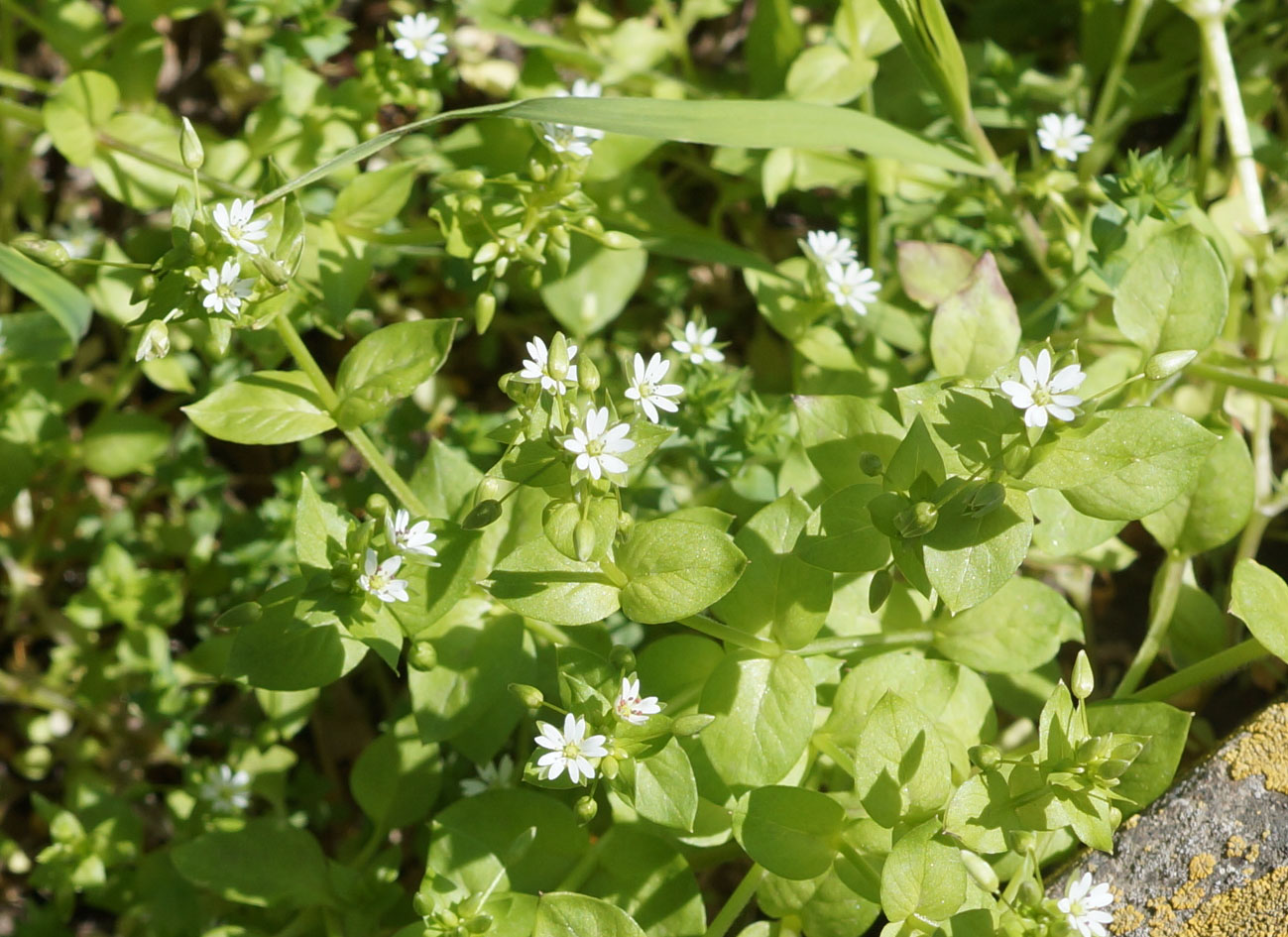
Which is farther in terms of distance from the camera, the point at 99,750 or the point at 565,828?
the point at 99,750

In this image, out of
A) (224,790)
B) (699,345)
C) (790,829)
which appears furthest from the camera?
(224,790)

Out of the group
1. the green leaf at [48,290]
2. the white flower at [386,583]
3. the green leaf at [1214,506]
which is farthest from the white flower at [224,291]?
the green leaf at [1214,506]

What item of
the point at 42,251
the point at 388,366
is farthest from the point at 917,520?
the point at 42,251

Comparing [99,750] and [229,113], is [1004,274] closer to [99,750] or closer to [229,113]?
[229,113]

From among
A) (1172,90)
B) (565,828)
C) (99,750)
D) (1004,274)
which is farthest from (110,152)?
(1172,90)

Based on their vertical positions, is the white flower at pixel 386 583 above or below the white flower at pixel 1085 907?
above

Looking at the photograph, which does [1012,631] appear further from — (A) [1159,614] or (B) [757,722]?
(B) [757,722]

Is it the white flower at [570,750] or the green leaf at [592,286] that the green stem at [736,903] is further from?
the green leaf at [592,286]
